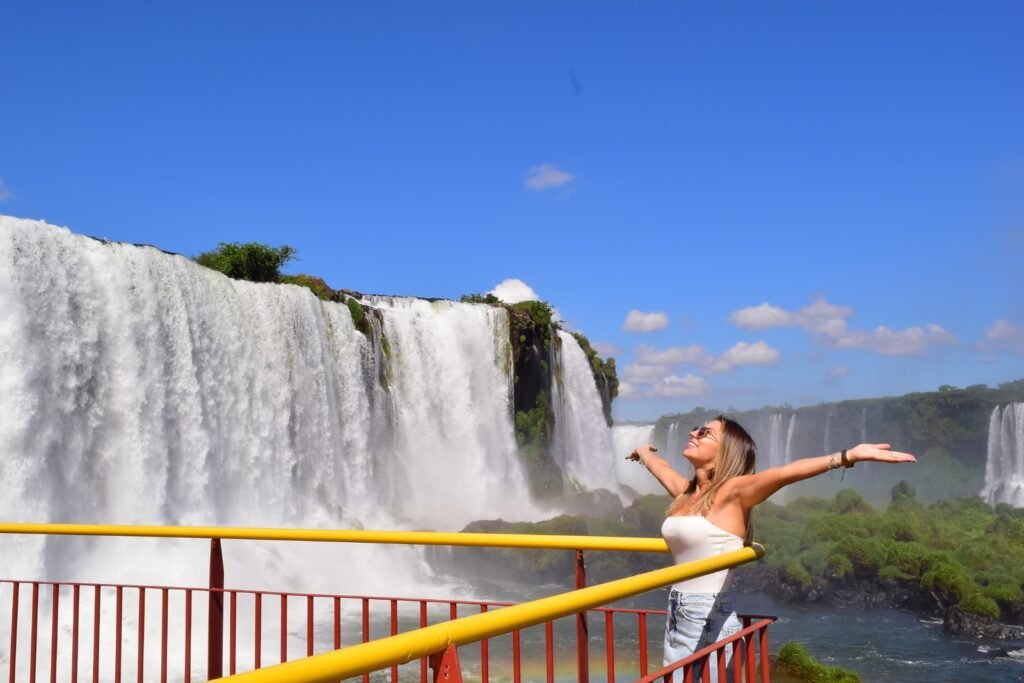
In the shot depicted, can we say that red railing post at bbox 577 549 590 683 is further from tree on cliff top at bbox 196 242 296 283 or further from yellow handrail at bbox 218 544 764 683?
tree on cliff top at bbox 196 242 296 283

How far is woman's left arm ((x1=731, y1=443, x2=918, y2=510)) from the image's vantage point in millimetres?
3016

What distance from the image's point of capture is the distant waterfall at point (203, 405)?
52.4 feet

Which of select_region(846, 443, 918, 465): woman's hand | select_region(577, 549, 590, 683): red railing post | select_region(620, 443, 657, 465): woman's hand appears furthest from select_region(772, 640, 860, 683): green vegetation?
select_region(846, 443, 918, 465): woman's hand

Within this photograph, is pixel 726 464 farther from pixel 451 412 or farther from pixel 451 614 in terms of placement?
pixel 451 412

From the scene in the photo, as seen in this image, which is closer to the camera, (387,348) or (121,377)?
(121,377)

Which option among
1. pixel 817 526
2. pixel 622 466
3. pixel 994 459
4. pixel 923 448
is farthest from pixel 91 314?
pixel 923 448

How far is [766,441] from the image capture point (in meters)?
61.0

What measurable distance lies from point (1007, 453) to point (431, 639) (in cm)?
5164

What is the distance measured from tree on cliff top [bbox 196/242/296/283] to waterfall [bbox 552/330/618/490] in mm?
10487

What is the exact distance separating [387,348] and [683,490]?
24.3m

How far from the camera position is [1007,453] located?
47.7 m

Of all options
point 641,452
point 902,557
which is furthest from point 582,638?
point 902,557

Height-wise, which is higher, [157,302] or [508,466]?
[157,302]

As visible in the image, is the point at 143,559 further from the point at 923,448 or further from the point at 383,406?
the point at 923,448
